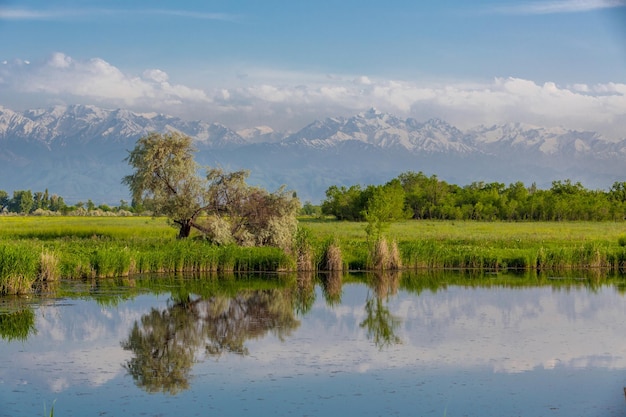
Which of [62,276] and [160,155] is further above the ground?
[160,155]

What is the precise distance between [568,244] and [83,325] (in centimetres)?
2664

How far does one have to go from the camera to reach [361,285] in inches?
1069

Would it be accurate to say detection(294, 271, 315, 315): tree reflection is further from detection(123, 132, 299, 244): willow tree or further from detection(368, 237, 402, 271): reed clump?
detection(123, 132, 299, 244): willow tree

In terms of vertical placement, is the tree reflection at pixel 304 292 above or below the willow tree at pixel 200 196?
below

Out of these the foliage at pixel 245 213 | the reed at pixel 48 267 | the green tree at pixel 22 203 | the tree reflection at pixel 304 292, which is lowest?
the tree reflection at pixel 304 292

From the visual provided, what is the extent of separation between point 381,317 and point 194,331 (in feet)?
15.3

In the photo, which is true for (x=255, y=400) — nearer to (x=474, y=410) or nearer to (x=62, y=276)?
(x=474, y=410)

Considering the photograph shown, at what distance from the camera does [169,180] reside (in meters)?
34.1

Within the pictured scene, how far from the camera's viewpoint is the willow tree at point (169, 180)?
33656 mm

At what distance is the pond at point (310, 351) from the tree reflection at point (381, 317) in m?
0.07

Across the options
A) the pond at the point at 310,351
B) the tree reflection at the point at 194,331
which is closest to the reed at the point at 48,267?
the pond at the point at 310,351

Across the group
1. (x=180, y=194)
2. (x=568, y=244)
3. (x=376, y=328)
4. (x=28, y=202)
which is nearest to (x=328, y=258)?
(x=180, y=194)

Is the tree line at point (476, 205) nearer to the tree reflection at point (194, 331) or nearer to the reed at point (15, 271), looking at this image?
the tree reflection at point (194, 331)

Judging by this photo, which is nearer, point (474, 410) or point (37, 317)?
point (474, 410)
